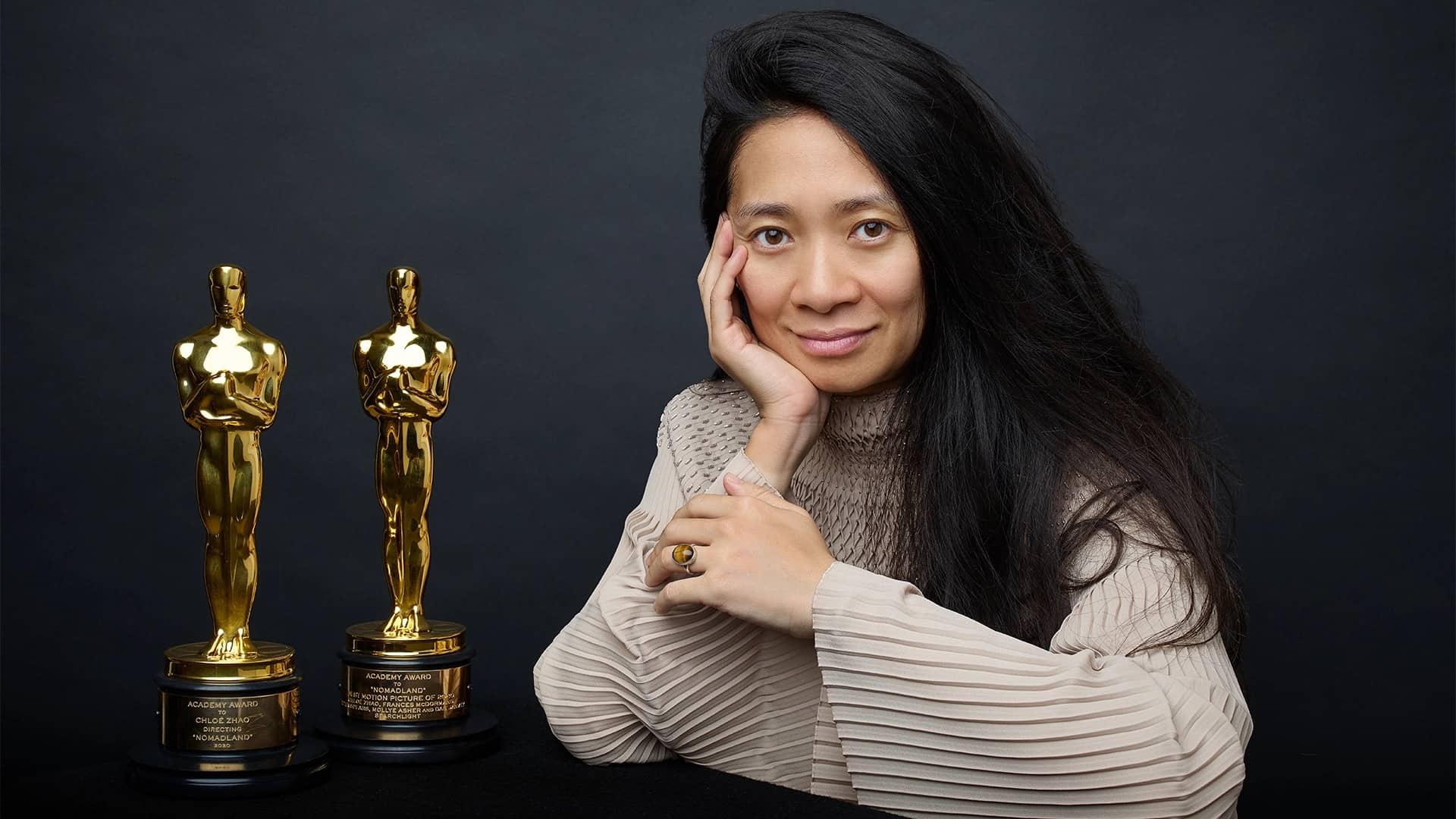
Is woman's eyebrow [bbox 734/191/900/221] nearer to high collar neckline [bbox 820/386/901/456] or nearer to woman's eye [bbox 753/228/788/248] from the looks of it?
woman's eye [bbox 753/228/788/248]

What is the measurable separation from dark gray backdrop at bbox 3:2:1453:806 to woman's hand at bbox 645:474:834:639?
5.68ft

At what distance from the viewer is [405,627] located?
1879 millimetres

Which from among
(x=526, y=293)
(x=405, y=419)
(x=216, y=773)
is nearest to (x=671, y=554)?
(x=405, y=419)

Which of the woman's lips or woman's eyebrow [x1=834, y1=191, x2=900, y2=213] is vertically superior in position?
woman's eyebrow [x1=834, y1=191, x2=900, y2=213]

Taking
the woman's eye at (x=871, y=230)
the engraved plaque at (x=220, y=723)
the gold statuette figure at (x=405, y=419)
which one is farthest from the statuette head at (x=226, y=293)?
the woman's eye at (x=871, y=230)

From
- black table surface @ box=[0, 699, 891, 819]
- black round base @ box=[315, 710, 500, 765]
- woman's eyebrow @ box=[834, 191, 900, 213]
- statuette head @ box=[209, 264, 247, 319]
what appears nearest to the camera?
black table surface @ box=[0, 699, 891, 819]

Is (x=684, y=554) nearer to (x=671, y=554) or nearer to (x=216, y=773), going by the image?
(x=671, y=554)

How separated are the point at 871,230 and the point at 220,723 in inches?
40.6

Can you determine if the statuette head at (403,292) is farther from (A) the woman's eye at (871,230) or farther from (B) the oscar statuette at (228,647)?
(A) the woman's eye at (871,230)

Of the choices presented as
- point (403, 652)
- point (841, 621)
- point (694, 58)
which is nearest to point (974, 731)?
point (841, 621)

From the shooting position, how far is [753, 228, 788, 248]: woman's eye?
2104 mm

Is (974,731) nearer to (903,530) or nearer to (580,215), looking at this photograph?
(903,530)

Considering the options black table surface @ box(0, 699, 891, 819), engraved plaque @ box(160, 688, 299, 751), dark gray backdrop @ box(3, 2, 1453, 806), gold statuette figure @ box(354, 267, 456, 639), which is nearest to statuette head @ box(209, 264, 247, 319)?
gold statuette figure @ box(354, 267, 456, 639)

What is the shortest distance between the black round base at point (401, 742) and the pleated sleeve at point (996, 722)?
0.45m
